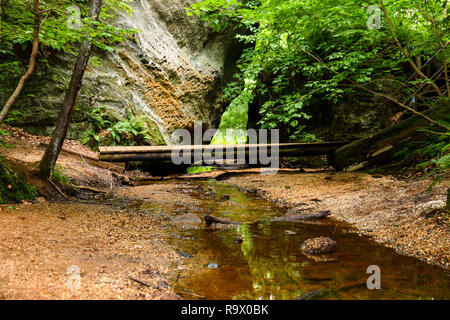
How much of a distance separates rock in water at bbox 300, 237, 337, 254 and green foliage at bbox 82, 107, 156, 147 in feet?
29.8

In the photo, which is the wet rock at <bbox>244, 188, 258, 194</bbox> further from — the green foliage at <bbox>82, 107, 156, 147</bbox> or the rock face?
the rock face

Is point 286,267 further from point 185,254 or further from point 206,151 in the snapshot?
point 206,151

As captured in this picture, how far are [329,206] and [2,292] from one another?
5.18 m

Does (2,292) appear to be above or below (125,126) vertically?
below

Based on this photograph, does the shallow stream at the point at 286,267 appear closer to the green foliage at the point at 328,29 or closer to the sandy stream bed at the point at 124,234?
the sandy stream bed at the point at 124,234

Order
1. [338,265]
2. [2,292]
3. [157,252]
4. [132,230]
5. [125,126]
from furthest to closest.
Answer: [125,126] → [132,230] → [157,252] → [338,265] → [2,292]

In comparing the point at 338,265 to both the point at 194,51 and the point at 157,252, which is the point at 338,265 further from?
the point at 194,51

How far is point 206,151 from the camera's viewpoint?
10.8 m

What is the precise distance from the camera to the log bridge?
9.42 meters

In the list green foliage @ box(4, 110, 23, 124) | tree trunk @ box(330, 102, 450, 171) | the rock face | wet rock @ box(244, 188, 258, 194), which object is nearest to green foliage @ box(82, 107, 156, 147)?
the rock face

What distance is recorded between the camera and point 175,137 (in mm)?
14250

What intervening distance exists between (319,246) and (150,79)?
1243 centimetres

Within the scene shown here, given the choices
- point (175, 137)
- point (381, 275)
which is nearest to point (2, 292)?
point (381, 275)

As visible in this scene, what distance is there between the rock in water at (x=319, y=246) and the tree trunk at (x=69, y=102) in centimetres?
481
